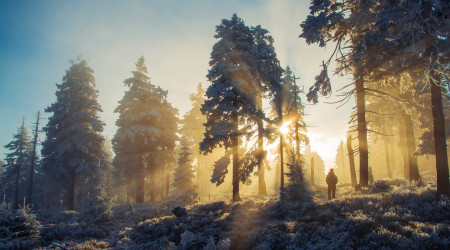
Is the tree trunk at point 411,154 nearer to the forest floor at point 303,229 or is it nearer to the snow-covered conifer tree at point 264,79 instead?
the forest floor at point 303,229

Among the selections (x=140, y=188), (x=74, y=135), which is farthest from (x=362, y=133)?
(x=74, y=135)

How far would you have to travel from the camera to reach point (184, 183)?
80.7 ft

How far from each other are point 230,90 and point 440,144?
11.5 meters

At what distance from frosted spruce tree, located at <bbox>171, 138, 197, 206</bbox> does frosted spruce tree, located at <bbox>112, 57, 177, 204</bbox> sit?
6.33 feet

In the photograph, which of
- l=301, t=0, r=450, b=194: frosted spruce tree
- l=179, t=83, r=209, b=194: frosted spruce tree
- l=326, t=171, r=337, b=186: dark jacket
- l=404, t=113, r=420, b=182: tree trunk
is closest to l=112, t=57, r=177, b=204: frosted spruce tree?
l=179, t=83, r=209, b=194: frosted spruce tree

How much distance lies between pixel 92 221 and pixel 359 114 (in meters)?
18.9

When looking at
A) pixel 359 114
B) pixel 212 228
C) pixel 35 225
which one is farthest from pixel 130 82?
pixel 359 114

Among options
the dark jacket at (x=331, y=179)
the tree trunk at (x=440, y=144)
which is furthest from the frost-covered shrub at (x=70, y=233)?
the tree trunk at (x=440, y=144)

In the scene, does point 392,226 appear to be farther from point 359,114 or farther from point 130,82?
point 130,82

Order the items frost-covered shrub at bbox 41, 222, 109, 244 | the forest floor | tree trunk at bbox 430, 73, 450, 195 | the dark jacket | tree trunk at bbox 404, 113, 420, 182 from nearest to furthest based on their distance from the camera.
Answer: the forest floor < tree trunk at bbox 430, 73, 450, 195 < frost-covered shrub at bbox 41, 222, 109, 244 < the dark jacket < tree trunk at bbox 404, 113, 420, 182

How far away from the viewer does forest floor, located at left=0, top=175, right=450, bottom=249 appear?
616 cm

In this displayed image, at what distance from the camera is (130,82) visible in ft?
82.7

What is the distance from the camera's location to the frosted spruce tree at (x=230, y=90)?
1551 cm

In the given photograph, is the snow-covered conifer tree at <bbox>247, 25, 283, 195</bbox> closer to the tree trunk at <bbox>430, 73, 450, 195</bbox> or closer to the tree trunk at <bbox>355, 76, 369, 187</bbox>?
the tree trunk at <bbox>355, 76, 369, 187</bbox>
